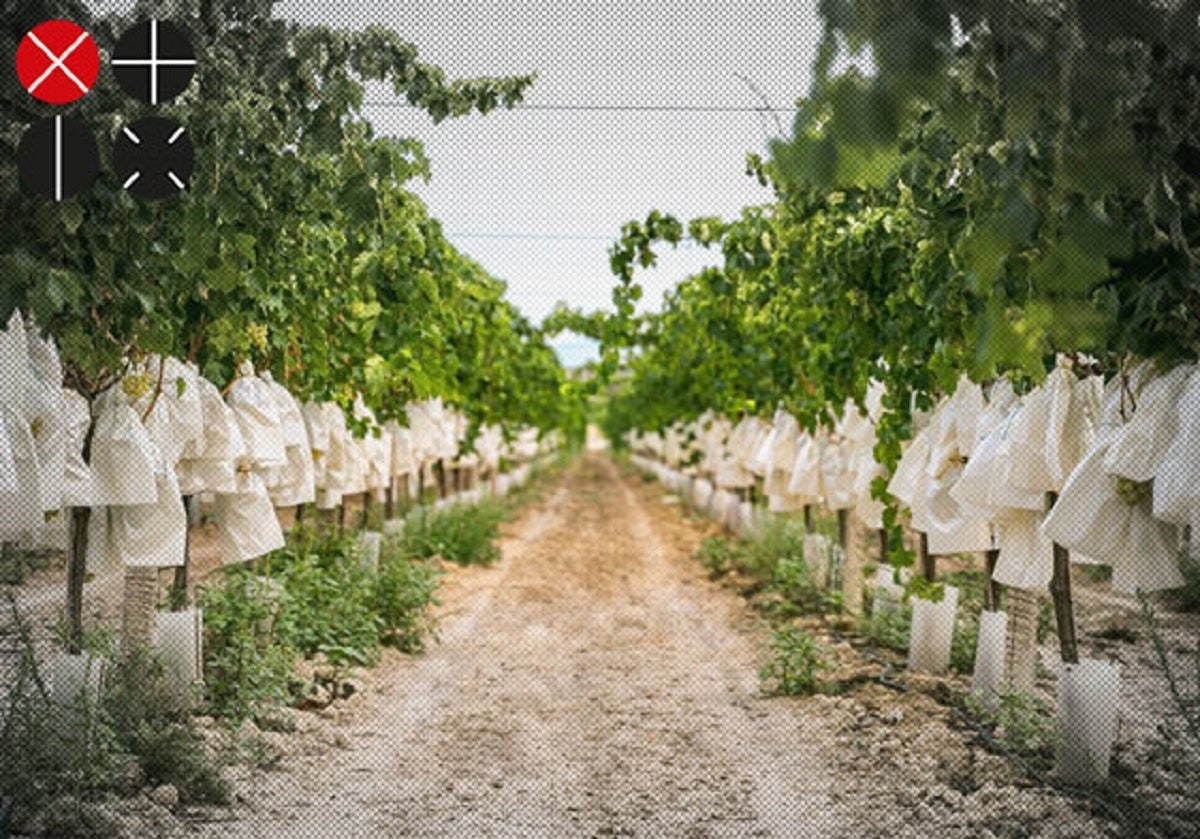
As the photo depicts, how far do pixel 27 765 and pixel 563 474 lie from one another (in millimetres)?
41326

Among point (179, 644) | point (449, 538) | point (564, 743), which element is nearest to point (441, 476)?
point (449, 538)

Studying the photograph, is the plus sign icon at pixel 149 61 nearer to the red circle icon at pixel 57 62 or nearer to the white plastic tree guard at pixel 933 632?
the red circle icon at pixel 57 62

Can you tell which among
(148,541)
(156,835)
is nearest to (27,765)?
(156,835)

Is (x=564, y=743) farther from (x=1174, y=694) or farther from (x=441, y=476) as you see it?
(x=441, y=476)

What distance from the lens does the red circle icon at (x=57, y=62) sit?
12.6 feet

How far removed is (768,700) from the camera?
7445mm

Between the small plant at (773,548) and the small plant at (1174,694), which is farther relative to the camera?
the small plant at (773,548)

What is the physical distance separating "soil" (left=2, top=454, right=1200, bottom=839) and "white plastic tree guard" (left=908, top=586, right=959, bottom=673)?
177 millimetres

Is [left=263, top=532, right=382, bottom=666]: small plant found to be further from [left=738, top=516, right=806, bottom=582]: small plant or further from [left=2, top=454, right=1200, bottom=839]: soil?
[left=738, top=516, right=806, bottom=582]: small plant

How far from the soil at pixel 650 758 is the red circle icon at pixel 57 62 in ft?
8.41

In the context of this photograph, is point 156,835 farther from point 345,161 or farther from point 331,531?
point 331,531

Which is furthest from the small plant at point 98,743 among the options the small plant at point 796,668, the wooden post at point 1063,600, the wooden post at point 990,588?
the wooden post at point 990,588

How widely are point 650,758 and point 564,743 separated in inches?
21.9

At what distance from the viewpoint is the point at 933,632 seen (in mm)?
7504
